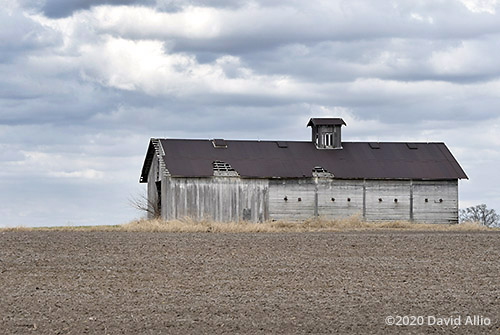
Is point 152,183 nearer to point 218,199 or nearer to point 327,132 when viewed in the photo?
point 218,199

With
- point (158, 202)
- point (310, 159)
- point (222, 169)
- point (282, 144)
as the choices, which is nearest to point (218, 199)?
point (222, 169)

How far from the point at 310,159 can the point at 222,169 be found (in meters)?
5.70

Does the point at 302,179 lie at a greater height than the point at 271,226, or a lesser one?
greater

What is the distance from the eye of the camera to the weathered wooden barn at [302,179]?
137 feet

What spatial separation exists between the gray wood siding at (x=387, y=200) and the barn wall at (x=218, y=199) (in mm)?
6104

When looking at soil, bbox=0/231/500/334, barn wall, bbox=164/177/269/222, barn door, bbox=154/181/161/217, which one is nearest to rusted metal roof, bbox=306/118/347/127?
barn wall, bbox=164/177/269/222

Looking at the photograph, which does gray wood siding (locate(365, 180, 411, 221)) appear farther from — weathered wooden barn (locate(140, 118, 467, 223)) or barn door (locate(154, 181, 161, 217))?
barn door (locate(154, 181, 161, 217))

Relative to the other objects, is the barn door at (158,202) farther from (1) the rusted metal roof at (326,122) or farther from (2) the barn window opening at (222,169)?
(1) the rusted metal roof at (326,122)

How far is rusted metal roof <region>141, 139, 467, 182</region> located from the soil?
1601cm

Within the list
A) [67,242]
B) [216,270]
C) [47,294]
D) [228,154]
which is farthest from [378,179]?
[47,294]

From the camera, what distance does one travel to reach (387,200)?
4434cm

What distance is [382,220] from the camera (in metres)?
44.1

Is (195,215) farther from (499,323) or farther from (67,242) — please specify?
(499,323)

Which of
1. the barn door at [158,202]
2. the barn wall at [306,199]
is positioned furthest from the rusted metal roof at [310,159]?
the barn door at [158,202]
